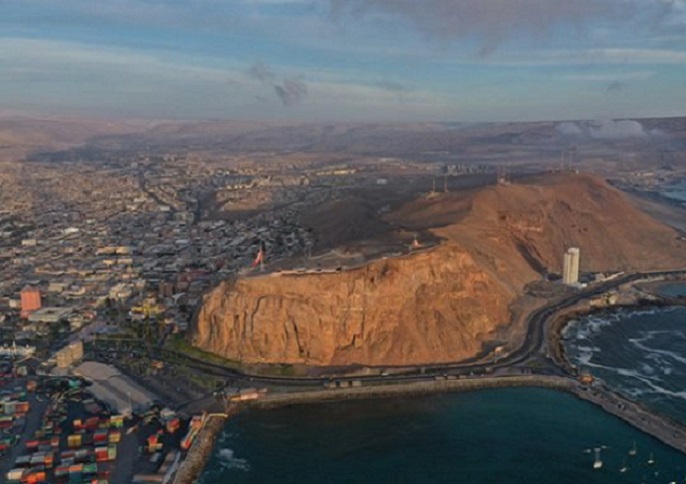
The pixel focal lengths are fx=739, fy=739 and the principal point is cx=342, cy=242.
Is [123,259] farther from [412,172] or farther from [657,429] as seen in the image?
[412,172]

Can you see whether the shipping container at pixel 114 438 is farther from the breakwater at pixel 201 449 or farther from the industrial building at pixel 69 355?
the industrial building at pixel 69 355

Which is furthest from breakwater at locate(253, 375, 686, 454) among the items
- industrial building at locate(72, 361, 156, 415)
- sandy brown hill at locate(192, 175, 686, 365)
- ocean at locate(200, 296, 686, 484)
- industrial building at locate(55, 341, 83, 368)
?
industrial building at locate(55, 341, 83, 368)

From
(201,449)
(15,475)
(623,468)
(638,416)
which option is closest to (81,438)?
(15,475)

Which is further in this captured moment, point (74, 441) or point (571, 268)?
point (571, 268)

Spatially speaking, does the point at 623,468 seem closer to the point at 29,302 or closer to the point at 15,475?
the point at 15,475

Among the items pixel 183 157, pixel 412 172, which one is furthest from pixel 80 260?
pixel 183 157
